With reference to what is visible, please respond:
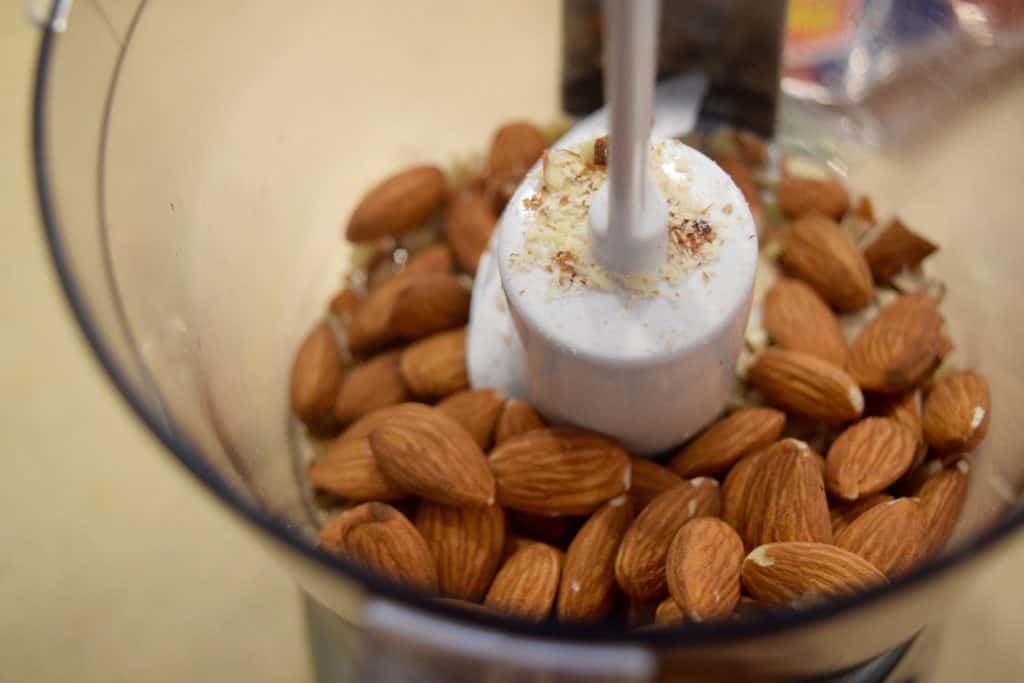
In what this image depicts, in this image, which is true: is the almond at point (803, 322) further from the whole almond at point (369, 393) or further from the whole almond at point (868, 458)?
the whole almond at point (369, 393)

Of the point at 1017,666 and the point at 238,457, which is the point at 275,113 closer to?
the point at 238,457

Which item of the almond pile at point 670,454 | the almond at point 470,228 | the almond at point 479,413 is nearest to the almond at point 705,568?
the almond pile at point 670,454

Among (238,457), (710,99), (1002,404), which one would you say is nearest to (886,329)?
(1002,404)

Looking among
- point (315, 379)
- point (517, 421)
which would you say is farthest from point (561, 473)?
point (315, 379)

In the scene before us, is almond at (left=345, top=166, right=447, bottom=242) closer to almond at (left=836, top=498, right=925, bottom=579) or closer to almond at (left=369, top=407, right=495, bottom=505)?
almond at (left=369, top=407, right=495, bottom=505)

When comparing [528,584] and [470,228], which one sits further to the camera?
[470,228]

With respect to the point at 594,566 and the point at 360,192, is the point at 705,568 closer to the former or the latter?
the point at 594,566
